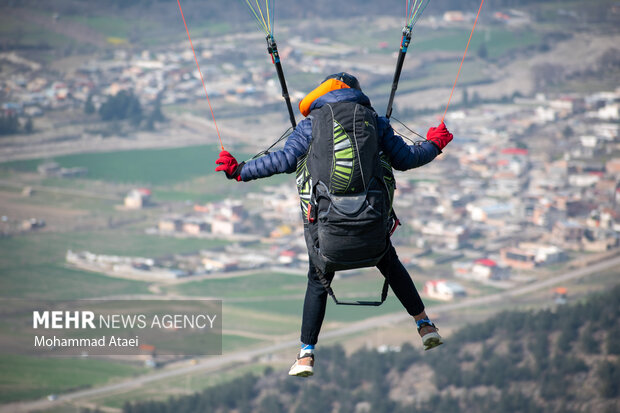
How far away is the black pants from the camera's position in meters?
5.39

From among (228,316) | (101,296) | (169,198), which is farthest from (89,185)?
(228,316)

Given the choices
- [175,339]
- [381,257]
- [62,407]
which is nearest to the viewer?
[381,257]

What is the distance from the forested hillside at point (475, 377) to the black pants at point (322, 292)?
29.1 metres

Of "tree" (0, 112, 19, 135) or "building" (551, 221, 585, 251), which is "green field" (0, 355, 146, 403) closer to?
"building" (551, 221, 585, 251)

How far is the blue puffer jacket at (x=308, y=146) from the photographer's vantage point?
507cm

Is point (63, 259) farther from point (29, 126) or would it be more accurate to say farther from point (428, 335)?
point (428, 335)

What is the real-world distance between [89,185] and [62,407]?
101ft

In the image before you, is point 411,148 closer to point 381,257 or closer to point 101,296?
point 381,257

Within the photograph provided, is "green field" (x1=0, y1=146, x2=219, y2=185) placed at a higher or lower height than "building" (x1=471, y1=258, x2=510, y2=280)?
higher

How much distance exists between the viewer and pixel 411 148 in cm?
526

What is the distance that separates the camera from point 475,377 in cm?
3788

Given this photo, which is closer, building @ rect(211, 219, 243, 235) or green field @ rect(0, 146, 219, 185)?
building @ rect(211, 219, 243, 235)

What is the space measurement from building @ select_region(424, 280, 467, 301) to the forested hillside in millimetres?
1958

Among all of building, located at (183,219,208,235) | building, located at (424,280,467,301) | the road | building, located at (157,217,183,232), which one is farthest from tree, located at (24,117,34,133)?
building, located at (424,280,467,301)
